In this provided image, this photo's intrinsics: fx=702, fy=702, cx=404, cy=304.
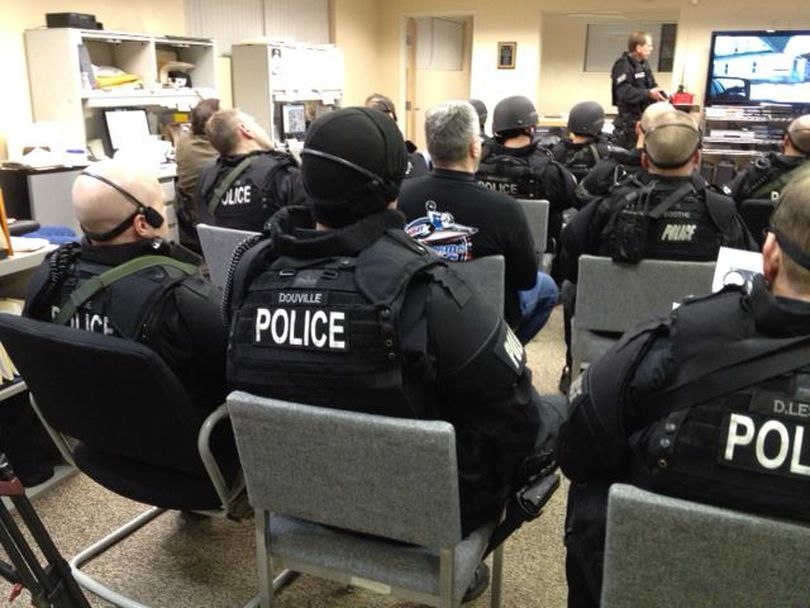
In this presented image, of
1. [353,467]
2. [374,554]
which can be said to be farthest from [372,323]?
[374,554]

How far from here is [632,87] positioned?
643cm

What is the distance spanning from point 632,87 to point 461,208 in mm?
4625

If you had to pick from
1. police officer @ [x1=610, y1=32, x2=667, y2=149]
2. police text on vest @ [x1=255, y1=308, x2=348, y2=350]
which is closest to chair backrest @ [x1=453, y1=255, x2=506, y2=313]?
police text on vest @ [x1=255, y1=308, x2=348, y2=350]

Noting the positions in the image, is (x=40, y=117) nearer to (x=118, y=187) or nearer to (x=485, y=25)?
(x=118, y=187)

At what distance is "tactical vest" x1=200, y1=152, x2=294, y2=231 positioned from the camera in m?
3.18

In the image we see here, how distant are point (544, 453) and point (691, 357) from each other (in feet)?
1.73

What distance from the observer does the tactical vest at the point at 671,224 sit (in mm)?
2426

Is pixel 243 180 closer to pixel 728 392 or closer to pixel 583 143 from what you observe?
pixel 583 143

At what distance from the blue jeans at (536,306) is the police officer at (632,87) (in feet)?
12.4

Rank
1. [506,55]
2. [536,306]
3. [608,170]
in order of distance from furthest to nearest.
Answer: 1. [506,55]
2. [608,170]
3. [536,306]

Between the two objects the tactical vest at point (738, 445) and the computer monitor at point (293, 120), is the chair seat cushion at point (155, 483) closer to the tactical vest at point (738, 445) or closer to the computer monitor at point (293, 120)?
the tactical vest at point (738, 445)

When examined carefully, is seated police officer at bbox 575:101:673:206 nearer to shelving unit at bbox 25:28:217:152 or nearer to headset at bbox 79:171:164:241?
headset at bbox 79:171:164:241

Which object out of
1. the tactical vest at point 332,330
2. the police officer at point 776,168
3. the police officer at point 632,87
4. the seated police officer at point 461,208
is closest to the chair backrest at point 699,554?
the tactical vest at point 332,330

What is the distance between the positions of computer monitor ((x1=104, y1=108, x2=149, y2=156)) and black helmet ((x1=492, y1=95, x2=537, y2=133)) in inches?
109
